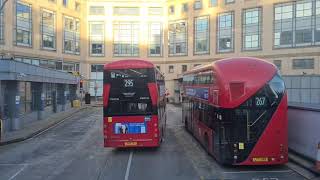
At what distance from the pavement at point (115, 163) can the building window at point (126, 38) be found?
212 ft

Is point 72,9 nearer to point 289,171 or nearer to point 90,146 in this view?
point 90,146

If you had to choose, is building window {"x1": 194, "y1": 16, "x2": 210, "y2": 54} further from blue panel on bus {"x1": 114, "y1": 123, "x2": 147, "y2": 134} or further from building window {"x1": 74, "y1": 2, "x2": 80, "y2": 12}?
blue panel on bus {"x1": 114, "y1": 123, "x2": 147, "y2": 134}

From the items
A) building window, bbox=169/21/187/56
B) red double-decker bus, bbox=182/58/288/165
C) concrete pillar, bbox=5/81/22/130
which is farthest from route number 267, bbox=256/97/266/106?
building window, bbox=169/21/187/56

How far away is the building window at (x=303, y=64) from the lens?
6642cm

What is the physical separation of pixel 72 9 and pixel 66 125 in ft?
164

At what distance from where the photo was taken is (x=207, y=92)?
19.8 meters

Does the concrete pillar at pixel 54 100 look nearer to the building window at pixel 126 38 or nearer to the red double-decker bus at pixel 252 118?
the red double-decker bus at pixel 252 118

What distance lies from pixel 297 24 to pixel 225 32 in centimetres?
1411

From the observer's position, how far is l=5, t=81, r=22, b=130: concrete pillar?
103 feet

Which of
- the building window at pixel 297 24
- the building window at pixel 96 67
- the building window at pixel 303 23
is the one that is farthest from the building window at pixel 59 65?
the building window at pixel 303 23

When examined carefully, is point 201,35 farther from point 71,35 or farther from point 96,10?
point 71,35

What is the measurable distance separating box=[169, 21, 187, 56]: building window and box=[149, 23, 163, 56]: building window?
239cm

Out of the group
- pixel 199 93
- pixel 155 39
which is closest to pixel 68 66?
pixel 155 39

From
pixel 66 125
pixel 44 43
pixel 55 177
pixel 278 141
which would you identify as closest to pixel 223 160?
pixel 278 141
